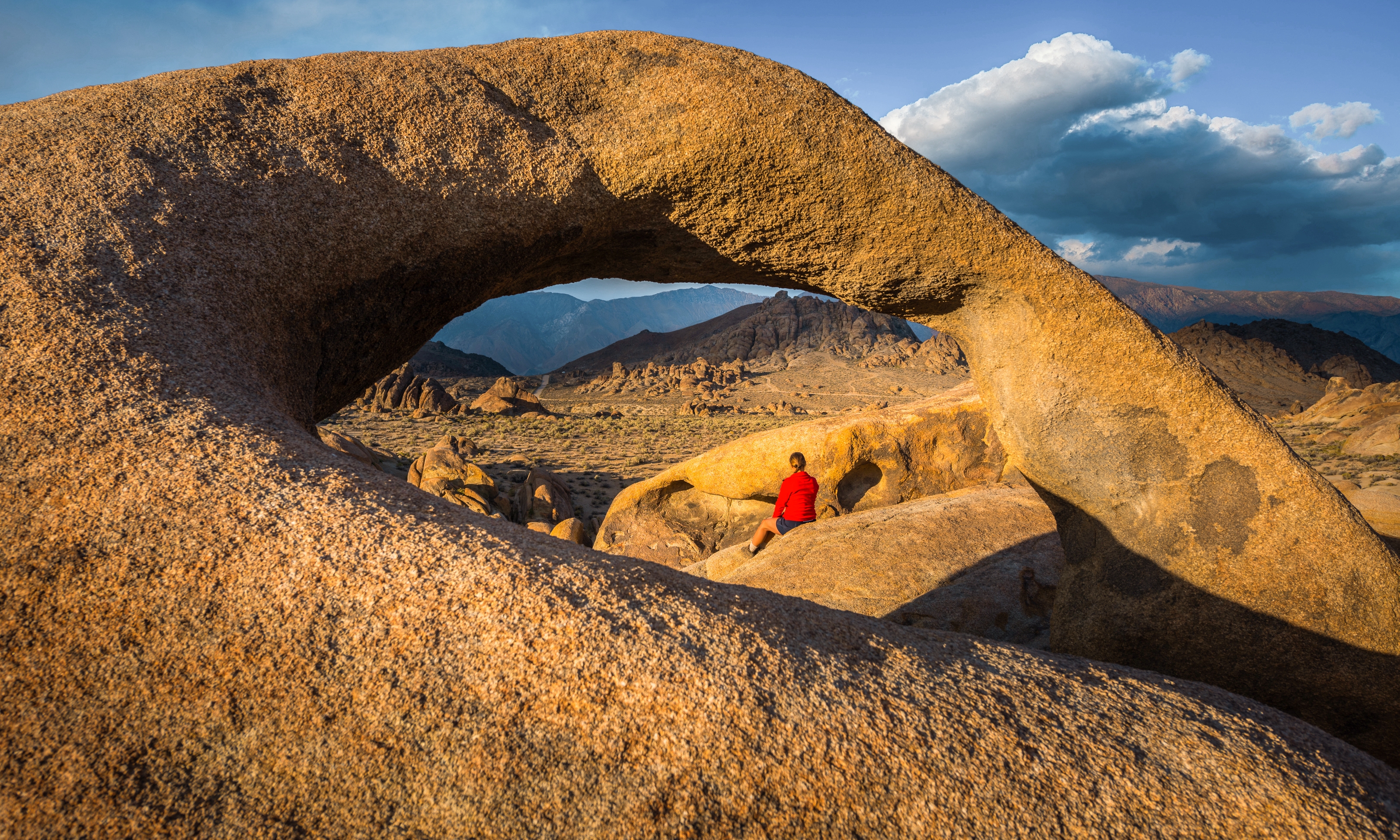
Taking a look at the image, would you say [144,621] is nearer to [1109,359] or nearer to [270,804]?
[270,804]

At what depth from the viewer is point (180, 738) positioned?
1.37 metres

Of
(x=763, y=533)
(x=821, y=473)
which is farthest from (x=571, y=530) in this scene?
(x=821, y=473)

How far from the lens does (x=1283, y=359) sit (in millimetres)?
42188

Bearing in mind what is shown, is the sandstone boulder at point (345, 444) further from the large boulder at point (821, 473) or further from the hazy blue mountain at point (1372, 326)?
the hazy blue mountain at point (1372, 326)

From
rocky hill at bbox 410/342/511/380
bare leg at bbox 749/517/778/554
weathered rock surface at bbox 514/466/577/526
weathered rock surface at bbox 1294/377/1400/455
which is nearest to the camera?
bare leg at bbox 749/517/778/554

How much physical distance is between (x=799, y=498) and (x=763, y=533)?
61 centimetres

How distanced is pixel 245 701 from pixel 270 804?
0.25 meters

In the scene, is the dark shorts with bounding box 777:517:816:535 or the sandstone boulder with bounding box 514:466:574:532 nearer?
the dark shorts with bounding box 777:517:816:535

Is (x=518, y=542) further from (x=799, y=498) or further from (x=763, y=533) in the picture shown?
(x=763, y=533)

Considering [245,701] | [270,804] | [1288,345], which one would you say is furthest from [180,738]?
[1288,345]

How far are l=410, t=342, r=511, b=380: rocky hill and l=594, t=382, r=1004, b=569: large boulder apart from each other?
1970 inches

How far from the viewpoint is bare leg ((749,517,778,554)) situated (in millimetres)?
7039

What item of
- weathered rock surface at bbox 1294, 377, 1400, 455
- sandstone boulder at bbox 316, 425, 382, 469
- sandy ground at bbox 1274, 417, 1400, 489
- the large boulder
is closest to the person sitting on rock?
the large boulder

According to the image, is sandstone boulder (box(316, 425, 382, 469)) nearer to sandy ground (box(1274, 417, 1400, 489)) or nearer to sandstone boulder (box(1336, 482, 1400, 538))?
sandstone boulder (box(1336, 482, 1400, 538))
